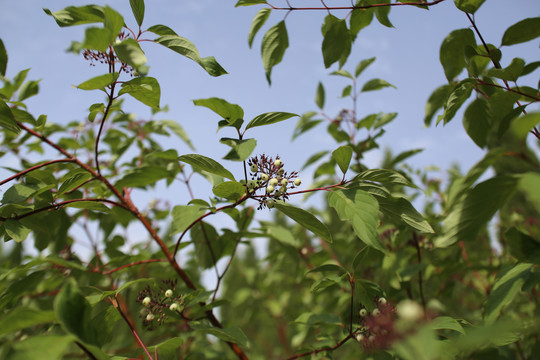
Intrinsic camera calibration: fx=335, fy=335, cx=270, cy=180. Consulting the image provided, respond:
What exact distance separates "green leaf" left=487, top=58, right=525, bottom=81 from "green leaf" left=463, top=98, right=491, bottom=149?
0.88 ft

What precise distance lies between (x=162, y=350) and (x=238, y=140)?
0.85 metres

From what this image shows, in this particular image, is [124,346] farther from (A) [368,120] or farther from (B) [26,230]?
(A) [368,120]

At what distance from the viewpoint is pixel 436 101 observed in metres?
1.90

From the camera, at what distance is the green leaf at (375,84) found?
2.36 meters

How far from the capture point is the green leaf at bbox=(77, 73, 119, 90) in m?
1.09

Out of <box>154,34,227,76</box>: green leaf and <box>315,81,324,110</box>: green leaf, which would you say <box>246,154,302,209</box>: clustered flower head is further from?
<box>315,81,324,110</box>: green leaf

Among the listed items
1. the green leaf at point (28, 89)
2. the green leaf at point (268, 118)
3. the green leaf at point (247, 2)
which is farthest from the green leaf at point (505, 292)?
the green leaf at point (28, 89)

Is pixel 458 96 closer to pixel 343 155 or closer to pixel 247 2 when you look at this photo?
pixel 343 155

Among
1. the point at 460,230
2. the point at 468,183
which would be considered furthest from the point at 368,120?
the point at 460,230

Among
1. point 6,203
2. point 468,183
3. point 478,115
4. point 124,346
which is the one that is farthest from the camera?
point 124,346

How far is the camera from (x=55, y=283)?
7.45 feet

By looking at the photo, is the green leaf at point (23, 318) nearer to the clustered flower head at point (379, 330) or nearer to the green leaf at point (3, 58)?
the clustered flower head at point (379, 330)

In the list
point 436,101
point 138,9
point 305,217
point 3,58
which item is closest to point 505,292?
point 305,217

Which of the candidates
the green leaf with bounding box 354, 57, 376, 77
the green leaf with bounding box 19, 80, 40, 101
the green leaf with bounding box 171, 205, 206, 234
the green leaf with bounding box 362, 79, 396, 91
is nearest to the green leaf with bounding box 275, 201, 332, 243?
the green leaf with bounding box 171, 205, 206, 234
